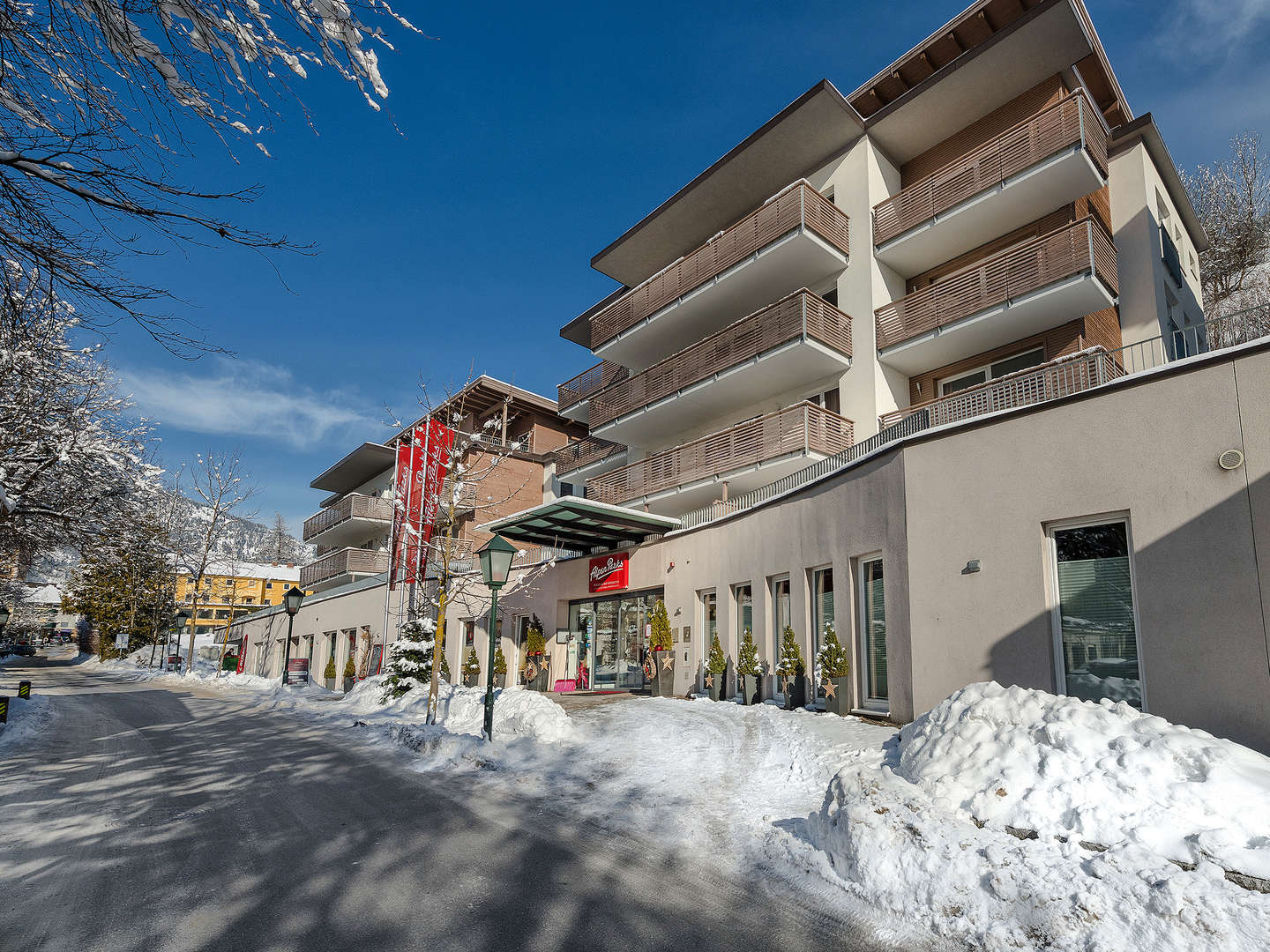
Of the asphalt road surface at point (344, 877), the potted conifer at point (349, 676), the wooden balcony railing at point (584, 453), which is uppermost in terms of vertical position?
the wooden balcony railing at point (584, 453)

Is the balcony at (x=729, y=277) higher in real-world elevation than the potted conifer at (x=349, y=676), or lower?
higher

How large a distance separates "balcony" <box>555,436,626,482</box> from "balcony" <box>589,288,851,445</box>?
4.94 feet

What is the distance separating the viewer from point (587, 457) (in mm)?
30016

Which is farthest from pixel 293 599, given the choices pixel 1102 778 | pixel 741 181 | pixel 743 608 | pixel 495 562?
pixel 1102 778

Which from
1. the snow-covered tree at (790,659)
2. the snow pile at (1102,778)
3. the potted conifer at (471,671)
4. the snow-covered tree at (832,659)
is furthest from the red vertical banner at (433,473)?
the snow pile at (1102,778)

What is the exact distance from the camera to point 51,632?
10569 centimetres

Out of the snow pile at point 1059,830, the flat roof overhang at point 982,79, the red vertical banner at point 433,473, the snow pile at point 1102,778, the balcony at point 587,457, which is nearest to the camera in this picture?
the snow pile at point 1059,830

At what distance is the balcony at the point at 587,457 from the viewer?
28781mm

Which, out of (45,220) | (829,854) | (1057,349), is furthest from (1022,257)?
(45,220)

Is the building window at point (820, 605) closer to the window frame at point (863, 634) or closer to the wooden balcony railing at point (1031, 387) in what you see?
the window frame at point (863, 634)

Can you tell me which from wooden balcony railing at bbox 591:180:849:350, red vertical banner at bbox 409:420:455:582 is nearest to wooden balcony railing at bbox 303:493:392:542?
red vertical banner at bbox 409:420:455:582

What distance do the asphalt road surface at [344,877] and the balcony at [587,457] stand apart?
2009 centimetres

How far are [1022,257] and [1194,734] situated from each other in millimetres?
12856

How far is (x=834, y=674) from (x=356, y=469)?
38.8m
